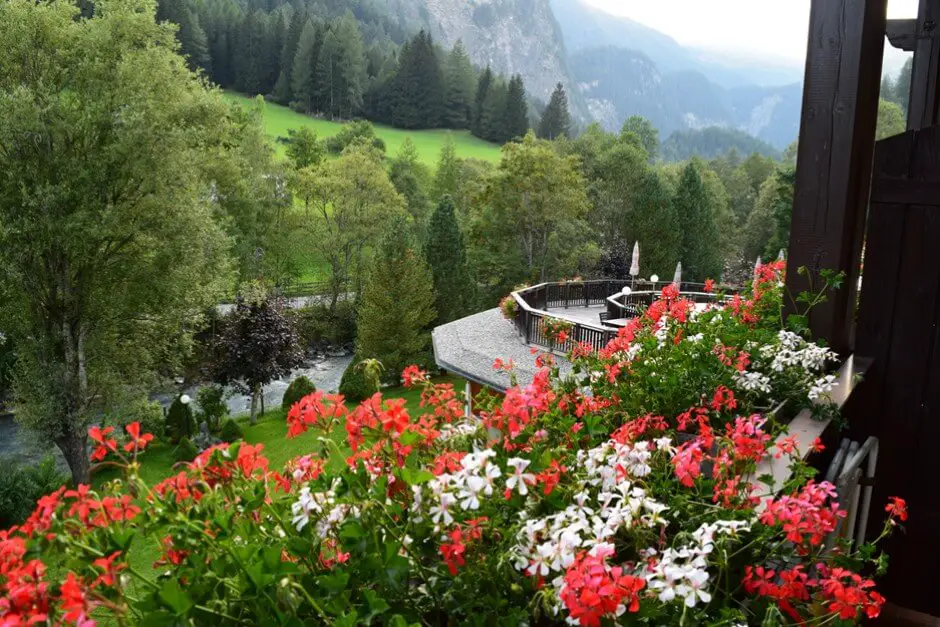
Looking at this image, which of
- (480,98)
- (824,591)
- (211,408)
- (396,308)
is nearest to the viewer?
(824,591)

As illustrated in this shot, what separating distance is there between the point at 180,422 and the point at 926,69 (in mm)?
19063

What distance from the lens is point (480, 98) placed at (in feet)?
234

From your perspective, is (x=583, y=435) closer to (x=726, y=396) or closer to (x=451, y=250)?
(x=726, y=396)

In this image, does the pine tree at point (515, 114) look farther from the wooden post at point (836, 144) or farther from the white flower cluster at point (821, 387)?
the white flower cluster at point (821, 387)

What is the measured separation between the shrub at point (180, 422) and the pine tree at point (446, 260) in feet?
37.8

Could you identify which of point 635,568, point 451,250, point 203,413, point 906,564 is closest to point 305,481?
point 635,568

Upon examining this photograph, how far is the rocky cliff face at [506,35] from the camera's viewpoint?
16088 cm

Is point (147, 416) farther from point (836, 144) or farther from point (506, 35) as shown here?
point (506, 35)

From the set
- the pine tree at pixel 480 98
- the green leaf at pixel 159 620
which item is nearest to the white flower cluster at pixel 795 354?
the green leaf at pixel 159 620

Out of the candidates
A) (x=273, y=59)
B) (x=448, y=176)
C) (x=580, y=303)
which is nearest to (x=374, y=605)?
(x=580, y=303)

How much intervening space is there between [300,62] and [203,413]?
54744 millimetres

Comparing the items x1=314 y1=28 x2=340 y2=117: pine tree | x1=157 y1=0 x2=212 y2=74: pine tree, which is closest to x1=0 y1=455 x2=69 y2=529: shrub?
x1=157 y1=0 x2=212 y2=74: pine tree

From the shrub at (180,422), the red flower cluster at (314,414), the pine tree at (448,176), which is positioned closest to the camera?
the red flower cluster at (314,414)

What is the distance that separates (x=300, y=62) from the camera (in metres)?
68.4
